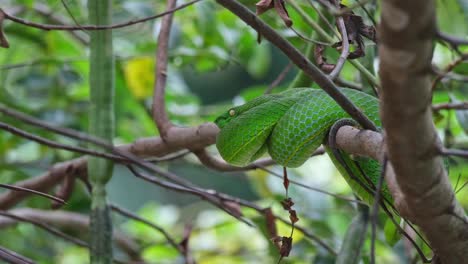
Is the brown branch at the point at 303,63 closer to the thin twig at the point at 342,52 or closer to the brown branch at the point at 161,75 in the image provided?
the thin twig at the point at 342,52

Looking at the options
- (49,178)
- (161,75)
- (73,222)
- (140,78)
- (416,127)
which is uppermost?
(140,78)

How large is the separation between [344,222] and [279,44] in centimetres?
171

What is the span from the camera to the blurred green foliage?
2.43 m

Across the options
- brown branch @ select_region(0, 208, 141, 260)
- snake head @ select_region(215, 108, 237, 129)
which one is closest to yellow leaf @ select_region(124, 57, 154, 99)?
brown branch @ select_region(0, 208, 141, 260)

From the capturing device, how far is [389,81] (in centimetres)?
80

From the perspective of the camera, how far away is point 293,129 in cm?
143

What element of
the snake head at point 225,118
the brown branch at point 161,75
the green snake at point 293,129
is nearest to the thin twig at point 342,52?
the green snake at point 293,129

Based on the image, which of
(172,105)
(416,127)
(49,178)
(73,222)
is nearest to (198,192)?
(49,178)

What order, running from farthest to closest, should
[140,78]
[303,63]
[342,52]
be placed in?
1. [140,78]
2. [342,52]
3. [303,63]

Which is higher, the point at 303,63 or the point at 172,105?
the point at 172,105

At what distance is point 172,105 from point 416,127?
2.33 m

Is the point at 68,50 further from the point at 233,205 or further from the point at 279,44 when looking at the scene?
the point at 279,44

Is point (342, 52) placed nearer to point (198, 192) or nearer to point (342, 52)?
point (342, 52)

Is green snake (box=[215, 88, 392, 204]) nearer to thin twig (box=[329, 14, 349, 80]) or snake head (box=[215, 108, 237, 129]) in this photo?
snake head (box=[215, 108, 237, 129])
